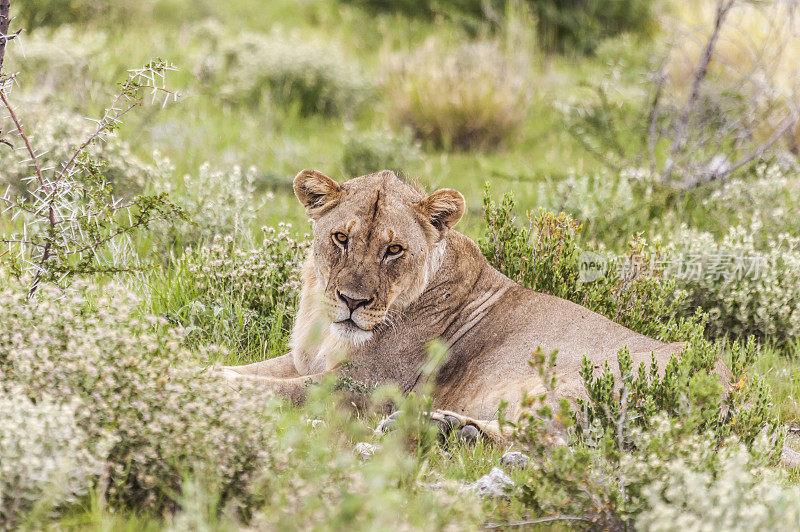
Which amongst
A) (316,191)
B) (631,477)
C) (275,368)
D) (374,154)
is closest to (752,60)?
(374,154)

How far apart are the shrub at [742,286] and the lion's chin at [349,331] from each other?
109 inches

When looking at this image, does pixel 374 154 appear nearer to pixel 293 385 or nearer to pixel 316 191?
pixel 316 191

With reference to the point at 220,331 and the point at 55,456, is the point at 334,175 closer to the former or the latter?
the point at 220,331

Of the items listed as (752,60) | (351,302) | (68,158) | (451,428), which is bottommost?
(451,428)

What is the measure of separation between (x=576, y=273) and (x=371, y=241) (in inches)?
71.3

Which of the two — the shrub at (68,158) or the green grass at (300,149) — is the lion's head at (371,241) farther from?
the shrub at (68,158)

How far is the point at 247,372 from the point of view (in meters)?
5.05

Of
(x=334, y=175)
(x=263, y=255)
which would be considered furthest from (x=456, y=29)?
(x=263, y=255)

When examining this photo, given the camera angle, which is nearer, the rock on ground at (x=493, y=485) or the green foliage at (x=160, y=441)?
the green foliage at (x=160, y=441)

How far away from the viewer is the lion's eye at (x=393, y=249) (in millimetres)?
4801

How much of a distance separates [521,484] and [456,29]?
1374cm

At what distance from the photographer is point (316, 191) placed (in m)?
5.05

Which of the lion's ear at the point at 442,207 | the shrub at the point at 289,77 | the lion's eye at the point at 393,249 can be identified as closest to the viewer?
the lion's eye at the point at 393,249

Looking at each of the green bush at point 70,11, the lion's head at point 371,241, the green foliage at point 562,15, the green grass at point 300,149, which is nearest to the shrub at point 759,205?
the green grass at point 300,149
